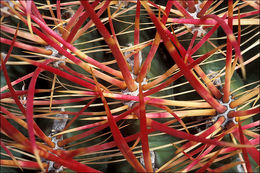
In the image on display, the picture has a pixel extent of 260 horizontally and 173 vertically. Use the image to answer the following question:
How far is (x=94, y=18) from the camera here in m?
0.42

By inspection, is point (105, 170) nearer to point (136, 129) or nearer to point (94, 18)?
point (136, 129)

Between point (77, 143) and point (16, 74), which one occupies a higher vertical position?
point (16, 74)

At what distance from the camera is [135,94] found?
564 mm

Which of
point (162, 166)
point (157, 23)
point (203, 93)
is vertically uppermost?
point (157, 23)

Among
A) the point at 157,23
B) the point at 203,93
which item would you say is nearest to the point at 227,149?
the point at 203,93

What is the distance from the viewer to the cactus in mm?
A: 469

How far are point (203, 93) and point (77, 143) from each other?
281mm

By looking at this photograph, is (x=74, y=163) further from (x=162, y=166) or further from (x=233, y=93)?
(x=233, y=93)

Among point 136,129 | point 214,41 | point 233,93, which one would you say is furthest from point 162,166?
point 214,41

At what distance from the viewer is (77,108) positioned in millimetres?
631

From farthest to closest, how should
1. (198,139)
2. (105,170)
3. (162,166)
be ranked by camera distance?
(105,170) < (162,166) < (198,139)

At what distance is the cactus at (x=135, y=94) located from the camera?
1.54 feet

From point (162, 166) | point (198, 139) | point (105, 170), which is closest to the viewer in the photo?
point (198, 139)

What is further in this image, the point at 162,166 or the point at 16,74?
the point at 16,74
